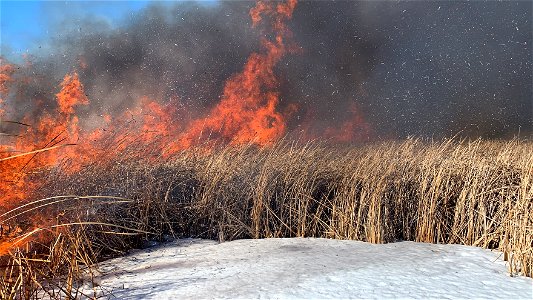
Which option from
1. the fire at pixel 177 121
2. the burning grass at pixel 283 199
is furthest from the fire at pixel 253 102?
the burning grass at pixel 283 199

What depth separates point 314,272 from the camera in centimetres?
312

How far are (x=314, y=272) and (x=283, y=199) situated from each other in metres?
1.66

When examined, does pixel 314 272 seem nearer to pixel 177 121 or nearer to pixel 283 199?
pixel 283 199

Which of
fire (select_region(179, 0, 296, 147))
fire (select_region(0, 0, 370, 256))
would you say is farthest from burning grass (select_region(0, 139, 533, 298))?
fire (select_region(179, 0, 296, 147))

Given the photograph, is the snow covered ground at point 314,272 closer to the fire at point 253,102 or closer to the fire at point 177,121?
the fire at point 177,121

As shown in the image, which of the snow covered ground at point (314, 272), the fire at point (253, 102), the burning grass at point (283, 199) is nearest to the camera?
the snow covered ground at point (314, 272)

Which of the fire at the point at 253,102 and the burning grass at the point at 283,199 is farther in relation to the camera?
the fire at the point at 253,102

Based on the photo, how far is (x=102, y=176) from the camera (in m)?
4.90

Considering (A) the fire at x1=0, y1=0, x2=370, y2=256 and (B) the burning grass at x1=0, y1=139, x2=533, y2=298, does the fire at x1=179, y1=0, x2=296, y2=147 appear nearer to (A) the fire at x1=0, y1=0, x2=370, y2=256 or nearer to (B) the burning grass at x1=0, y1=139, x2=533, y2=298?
(A) the fire at x1=0, y1=0, x2=370, y2=256

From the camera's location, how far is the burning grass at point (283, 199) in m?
4.21

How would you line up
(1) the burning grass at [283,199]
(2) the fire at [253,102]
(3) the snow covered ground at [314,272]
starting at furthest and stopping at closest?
(2) the fire at [253,102]
(1) the burning grass at [283,199]
(3) the snow covered ground at [314,272]

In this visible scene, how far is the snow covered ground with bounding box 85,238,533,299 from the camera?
9.10 feet

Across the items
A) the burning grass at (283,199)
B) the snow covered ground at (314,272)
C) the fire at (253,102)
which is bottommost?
the snow covered ground at (314,272)

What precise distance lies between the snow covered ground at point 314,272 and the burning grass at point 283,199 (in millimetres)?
412
